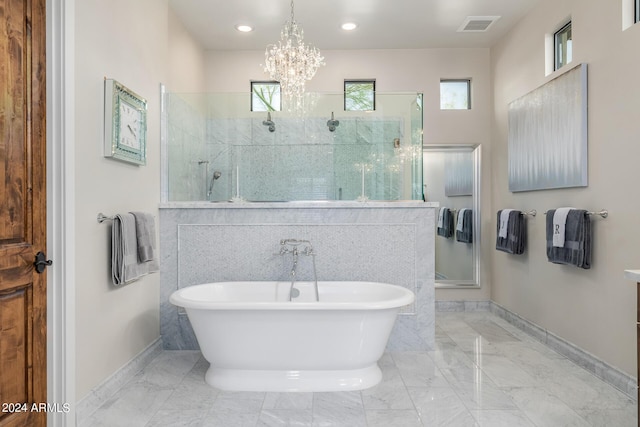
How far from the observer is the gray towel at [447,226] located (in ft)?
16.2

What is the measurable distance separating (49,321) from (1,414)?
41 centimetres

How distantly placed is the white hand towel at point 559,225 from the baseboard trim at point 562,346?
30.6 inches

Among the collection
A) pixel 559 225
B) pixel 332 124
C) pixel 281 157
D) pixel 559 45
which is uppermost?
pixel 559 45

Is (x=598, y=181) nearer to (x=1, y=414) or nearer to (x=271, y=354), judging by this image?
(x=271, y=354)

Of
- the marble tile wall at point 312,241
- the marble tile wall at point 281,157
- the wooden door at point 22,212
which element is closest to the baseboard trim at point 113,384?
the wooden door at point 22,212

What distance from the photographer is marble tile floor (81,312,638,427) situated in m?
2.29

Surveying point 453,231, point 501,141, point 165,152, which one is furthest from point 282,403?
point 501,141

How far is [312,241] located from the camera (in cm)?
350

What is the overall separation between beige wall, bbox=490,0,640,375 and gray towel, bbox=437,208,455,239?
1054 millimetres

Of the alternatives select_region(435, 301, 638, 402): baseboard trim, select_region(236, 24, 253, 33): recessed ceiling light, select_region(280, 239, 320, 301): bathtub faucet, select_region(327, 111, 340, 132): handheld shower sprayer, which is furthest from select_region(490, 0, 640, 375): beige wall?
select_region(236, 24, 253, 33): recessed ceiling light

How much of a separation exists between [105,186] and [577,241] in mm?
3077

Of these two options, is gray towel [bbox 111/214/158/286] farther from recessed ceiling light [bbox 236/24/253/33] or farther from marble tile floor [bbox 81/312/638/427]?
recessed ceiling light [bbox 236/24/253/33]

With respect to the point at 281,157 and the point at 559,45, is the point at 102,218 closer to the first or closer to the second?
the point at 281,157

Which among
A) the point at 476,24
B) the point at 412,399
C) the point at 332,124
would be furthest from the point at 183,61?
the point at 412,399
